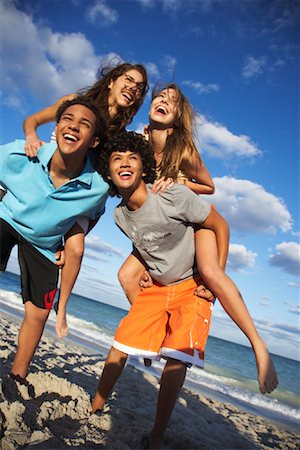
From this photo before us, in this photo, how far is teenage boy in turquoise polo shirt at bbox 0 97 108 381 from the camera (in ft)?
9.16

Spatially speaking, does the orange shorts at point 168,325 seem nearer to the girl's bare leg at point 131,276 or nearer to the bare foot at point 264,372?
the girl's bare leg at point 131,276

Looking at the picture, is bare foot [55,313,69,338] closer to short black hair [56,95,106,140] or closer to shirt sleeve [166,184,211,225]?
shirt sleeve [166,184,211,225]

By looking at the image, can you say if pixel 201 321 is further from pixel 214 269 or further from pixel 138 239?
pixel 138 239

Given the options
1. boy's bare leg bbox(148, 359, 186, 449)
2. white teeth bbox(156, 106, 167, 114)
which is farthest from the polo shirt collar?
boy's bare leg bbox(148, 359, 186, 449)

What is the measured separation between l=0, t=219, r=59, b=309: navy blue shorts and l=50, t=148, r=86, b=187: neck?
0.64 meters

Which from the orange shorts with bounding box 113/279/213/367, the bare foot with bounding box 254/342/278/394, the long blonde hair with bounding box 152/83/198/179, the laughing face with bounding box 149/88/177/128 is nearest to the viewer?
the bare foot with bounding box 254/342/278/394

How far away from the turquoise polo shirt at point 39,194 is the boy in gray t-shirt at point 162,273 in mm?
309

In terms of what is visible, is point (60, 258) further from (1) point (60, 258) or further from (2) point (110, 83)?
(2) point (110, 83)

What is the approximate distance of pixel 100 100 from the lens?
11.7 ft

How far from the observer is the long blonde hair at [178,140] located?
3310 millimetres

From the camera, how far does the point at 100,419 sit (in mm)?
2746

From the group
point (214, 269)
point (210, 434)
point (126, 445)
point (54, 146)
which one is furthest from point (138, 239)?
point (210, 434)

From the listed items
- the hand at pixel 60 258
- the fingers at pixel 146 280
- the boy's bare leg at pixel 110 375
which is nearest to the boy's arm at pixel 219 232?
the fingers at pixel 146 280

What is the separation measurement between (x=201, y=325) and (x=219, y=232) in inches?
30.4
